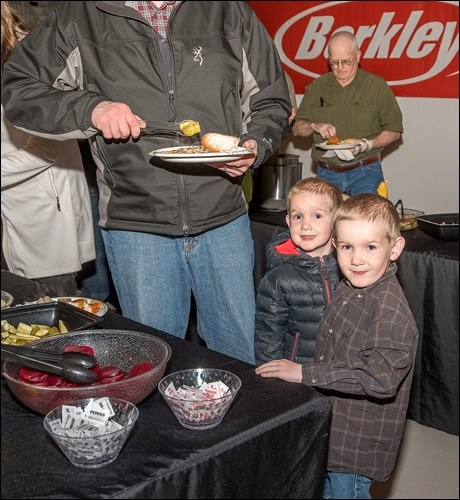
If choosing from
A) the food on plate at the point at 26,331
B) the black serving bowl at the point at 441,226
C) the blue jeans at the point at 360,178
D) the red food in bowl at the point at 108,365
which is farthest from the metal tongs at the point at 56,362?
the blue jeans at the point at 360,178

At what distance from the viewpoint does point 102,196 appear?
75.4 inches

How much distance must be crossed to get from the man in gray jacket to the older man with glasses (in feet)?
5.93

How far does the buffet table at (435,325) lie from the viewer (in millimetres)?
2533

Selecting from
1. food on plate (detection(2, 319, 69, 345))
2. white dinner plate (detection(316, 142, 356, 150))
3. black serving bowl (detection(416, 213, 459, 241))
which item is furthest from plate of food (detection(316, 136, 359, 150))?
food on plate (detection(2, 319, 69, 345))

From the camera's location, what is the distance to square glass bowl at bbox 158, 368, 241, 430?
3.53 feet

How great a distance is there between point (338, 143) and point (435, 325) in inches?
50.6

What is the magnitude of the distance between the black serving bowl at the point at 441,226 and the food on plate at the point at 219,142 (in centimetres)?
123

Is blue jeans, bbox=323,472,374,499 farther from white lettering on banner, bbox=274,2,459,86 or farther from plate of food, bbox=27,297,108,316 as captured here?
white lettering on banner, bbox=274,2,459,86

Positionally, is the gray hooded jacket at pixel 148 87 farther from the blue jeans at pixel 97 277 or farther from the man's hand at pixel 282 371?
the blue jeans at pixel 97 277

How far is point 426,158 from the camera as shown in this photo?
13.7ft

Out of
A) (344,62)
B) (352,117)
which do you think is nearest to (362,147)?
(352,117)

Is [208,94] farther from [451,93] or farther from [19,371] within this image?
[451,93]

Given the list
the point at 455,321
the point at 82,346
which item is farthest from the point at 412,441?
the point at 82,346

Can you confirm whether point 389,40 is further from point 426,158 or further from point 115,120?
point 115,120
